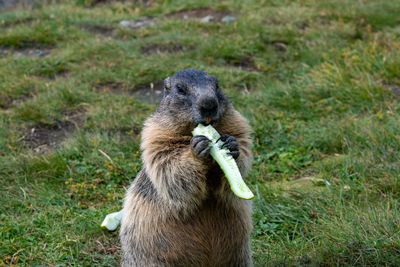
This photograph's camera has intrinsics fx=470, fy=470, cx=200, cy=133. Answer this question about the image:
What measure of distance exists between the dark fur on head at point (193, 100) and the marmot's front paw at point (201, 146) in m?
0.20

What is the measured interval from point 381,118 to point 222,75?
230cm

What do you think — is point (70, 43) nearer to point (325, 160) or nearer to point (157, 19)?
point (157, 19)

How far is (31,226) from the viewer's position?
13.0 ft

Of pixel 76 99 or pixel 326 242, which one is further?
pixel 76 99

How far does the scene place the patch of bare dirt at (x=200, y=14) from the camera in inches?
357

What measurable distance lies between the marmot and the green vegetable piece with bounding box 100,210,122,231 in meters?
0.69

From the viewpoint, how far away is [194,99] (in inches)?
119

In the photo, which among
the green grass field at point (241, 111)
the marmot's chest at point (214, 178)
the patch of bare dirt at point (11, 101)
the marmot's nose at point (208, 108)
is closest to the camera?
the marmot's nose at point (208, 108)

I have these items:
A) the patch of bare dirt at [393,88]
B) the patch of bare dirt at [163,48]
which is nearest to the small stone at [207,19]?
the patch of bare dirt at [163,48]

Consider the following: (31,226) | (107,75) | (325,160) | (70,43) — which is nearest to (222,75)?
(107,75)

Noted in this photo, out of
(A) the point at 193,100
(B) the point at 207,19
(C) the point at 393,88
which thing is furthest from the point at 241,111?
(B) the point at 207,19

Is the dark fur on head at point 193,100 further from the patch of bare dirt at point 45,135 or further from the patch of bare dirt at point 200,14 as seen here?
the patch of bare dirt at point 200,14

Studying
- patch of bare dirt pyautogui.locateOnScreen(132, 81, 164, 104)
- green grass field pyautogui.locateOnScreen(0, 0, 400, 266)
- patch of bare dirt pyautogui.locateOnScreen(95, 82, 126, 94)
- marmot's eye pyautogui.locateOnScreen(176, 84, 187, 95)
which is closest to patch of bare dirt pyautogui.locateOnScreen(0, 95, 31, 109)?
green grass field pyautogui.locateOnScreen(0, 0, 400, 266)

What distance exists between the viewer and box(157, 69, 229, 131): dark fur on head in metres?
2.95
